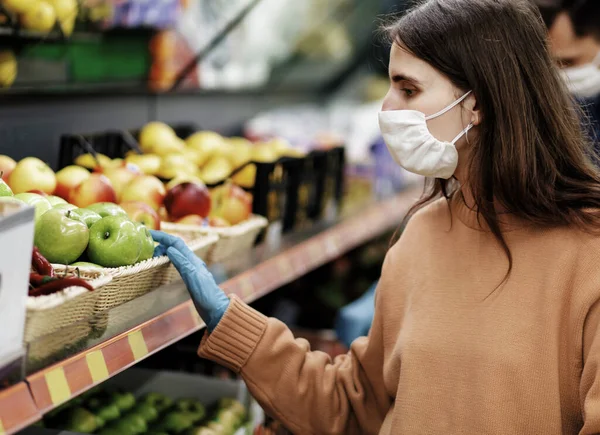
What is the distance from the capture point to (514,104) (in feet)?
5.19

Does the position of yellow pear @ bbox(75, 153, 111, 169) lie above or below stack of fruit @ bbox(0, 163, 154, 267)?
below

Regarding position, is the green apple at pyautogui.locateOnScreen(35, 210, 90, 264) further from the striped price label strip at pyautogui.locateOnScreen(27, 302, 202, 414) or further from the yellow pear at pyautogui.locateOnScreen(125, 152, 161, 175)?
the yellow pear at pyautogui.locateOnScreen(125, 152, 161, 175)

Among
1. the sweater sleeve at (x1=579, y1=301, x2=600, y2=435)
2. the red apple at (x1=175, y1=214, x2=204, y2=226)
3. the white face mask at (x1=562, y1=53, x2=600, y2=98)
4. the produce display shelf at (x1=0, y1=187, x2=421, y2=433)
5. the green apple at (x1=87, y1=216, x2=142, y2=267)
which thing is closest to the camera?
the produce display shelf at (x1=0, y1=187, x2=421, y2=433)

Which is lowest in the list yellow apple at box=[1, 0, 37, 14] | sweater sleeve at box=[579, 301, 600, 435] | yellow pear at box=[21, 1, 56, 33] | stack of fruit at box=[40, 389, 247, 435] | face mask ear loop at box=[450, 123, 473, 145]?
stack of fruit at box=[40, 389, 247, 435]

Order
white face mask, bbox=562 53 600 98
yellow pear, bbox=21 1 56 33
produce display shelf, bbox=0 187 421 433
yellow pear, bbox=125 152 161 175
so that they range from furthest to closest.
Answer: white face mask, bbox=562 53 600 98 < yellow pear, bbox=125 152 161 175 < yellow pear, bbox=21 1 56 33 < produce display shelf, bbox=0 187 421 433

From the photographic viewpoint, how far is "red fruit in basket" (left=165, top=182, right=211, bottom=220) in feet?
7.09

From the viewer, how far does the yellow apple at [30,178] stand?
1.92 m

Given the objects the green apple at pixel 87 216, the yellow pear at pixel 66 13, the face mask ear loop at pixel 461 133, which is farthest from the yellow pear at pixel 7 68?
the face mask ear loop at pixel 461 133

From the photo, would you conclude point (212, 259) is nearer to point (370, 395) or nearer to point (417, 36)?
point (370, 395)

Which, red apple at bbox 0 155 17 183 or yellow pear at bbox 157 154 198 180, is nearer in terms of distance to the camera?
red apple at bbox 0 155 17 183

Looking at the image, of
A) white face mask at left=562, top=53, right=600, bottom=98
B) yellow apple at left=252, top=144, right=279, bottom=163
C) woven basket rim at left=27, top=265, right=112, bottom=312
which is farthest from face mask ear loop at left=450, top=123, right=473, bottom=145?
white face mask at left=562, top=53, right=600, bottom=98

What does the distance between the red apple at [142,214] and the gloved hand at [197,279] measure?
0.21m

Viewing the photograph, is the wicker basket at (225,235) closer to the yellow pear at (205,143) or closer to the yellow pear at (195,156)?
the yellow pear at (195,156)

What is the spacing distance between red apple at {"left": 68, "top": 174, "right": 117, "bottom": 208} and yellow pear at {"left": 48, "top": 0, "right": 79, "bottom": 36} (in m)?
0.64
